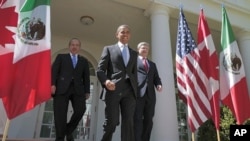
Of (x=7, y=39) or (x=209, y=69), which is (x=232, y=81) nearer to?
(x=209, y=69)

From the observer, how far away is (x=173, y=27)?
28.0 feet

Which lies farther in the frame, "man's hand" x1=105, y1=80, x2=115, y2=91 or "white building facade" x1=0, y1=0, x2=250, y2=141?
"white building facade" x1=0, y1=0, x2=250, y2=141

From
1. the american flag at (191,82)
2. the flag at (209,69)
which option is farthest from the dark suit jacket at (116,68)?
the flag at (209,69)

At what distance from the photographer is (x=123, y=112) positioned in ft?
10.9

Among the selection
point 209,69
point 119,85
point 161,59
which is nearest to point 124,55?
point 119,85

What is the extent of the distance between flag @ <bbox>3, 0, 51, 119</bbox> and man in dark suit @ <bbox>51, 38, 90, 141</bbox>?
0.53m

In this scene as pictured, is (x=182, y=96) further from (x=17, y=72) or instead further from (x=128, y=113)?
(x=17, y=72)

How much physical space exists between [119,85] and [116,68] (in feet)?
0.81

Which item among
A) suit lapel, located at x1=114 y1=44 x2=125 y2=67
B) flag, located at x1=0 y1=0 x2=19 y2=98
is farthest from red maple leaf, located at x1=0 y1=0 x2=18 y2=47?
suit lapel, located at x1=114 y1=44 x2=125 y2=67

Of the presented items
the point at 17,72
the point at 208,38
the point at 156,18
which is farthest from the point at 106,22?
the point at 17,72

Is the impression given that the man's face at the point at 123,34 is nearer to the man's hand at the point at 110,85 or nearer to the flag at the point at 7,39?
the man's hand at the point at 110,85

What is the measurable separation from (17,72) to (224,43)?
13.3 ft

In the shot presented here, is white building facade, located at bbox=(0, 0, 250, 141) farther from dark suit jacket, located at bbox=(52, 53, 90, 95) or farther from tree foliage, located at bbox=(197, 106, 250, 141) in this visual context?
dark suit jacket, located at bbox=(52, 53, 90, 95)

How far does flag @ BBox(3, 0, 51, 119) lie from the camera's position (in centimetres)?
330
